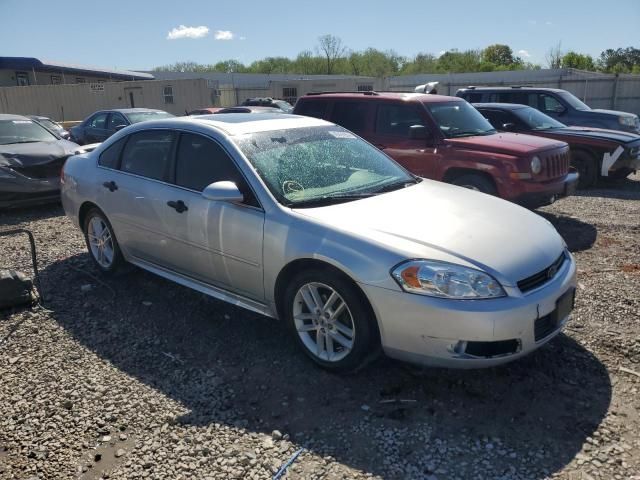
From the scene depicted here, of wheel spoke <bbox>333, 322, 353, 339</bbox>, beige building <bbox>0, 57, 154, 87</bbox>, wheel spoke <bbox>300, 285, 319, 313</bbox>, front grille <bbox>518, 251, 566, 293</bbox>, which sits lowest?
wheel spoke <bbox>333, 322, 353, 339</bbox>

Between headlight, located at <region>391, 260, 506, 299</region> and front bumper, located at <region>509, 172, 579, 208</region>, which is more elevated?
headlight, located at <region>391, 260, 506, 299</region>

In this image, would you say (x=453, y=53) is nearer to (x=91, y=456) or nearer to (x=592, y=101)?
(x=592, y=101)

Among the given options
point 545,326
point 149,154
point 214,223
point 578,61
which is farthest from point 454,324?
point 578,61

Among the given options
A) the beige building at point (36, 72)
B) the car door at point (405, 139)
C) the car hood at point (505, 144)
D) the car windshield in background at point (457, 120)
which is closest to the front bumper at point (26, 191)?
the car door at point (405, 139)

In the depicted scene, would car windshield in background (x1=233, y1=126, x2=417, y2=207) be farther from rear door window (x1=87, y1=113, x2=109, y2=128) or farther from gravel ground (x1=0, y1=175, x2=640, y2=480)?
rear door window (x1=87, y1=113, x2=109, y2=128)

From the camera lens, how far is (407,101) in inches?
298

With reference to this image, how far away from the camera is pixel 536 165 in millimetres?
6816

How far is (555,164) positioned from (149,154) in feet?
17.2

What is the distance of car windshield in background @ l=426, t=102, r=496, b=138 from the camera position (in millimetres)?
7516

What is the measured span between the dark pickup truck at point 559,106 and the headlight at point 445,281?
10244 millimetres

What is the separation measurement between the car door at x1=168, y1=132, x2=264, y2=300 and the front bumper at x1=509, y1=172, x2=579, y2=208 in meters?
4.18

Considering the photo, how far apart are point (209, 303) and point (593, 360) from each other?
3096 millimetres

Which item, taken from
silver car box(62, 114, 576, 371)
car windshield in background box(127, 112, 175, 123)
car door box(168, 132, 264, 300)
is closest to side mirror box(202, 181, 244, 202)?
silver car box(62, 114, 576, 371)

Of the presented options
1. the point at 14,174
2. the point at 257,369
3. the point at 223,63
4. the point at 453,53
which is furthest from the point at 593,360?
the point at 223,63
